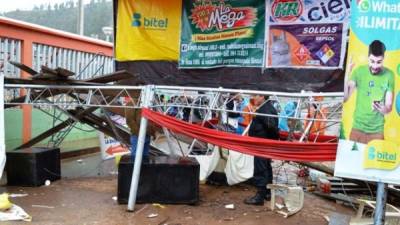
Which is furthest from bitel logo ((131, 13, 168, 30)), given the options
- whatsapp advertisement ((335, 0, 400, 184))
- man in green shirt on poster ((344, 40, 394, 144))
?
man in green shirt on poster ((344, 40, 394, 144))

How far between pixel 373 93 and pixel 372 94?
1cm

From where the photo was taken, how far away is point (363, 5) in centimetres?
480

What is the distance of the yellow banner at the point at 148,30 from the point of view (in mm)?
9359

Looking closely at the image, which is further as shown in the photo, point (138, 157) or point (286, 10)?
point (286, 10)

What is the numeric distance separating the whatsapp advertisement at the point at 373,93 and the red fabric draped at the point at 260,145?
0.89 m

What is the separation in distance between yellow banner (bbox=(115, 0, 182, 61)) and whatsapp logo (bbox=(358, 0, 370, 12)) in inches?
191

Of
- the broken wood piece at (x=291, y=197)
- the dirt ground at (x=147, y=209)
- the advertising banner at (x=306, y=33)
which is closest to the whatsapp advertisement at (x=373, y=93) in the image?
the dirt ground at (x=147, y=209)

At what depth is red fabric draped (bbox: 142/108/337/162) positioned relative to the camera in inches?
230

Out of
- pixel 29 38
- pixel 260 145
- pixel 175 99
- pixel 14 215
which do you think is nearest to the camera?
pixel 260 145

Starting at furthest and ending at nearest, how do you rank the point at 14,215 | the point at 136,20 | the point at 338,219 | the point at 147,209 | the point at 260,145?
the point at 136,20
the point at 147,209
the point at 338,219
the point at 14,215
the point at 260,145

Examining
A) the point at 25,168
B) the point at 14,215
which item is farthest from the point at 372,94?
the point at 25,168

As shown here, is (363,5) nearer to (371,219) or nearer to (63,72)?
(371,219)

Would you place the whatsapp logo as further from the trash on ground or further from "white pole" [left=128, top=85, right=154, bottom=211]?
the trash on ground

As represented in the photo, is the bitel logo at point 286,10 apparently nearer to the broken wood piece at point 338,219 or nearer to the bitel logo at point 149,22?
the bitel logo at point 149,22
